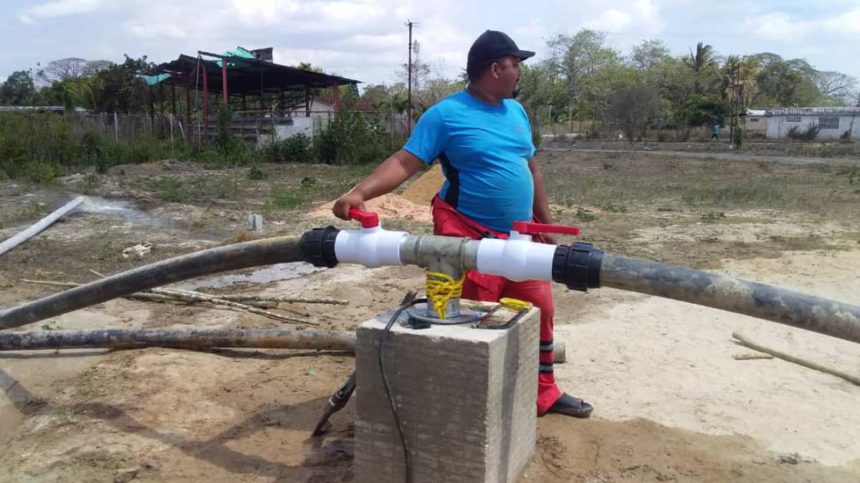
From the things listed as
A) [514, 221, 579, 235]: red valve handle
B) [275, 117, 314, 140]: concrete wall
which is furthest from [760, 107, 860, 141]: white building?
[514, 221, 579, 235]: red valve handle

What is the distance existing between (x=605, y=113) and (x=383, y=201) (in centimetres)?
3330

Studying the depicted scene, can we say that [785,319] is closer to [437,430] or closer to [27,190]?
[437,430]

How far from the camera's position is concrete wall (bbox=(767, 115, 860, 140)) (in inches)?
1468

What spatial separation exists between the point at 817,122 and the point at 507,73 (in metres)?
42.4

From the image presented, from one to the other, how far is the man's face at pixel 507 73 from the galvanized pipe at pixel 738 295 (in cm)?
102

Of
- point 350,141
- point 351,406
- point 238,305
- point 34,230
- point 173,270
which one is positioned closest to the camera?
point 173,270

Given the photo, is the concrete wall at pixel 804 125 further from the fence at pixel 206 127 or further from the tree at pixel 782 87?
the fence at pixel 206 127

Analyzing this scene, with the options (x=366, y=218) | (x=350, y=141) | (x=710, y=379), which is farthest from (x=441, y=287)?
(x=350, y=141)

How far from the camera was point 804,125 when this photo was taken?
130 feet

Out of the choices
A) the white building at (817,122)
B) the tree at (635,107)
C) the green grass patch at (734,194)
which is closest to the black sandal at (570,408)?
the green grass patch at (734,194)

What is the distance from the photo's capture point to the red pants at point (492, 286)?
10.1ft

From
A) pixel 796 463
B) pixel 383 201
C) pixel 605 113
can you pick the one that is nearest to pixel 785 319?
pixel 796 463

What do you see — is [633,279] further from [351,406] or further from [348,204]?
[351,406]

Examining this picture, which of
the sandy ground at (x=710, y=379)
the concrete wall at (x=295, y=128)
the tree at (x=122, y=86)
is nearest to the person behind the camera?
the sandy ground at (x=710, y=379)
